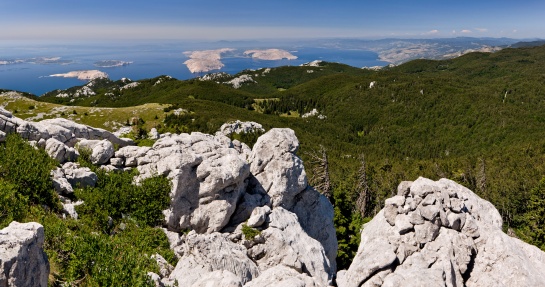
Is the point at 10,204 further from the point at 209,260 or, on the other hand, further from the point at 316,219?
the point at 316,219

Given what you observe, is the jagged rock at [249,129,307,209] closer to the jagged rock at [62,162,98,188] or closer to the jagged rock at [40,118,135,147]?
the jagged rock at [62,162,98,188]

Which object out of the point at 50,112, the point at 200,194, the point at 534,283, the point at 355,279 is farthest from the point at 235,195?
the point at 50,112

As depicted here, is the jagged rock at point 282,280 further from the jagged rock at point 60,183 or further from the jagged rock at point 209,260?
the jagged rock at point 60,183

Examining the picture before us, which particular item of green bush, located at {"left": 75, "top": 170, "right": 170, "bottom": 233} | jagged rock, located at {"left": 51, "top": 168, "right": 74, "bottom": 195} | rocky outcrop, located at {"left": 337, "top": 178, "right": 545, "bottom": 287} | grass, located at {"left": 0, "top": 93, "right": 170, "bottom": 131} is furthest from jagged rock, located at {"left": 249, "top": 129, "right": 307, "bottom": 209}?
grass, located at {"left": 0, "top": 93, "right": 170, "bottom": 131}

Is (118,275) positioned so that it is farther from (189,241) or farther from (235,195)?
(235,195)

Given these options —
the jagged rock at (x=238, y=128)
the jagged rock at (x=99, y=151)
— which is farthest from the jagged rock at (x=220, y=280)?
the jagged rock at (x=238, y=128)

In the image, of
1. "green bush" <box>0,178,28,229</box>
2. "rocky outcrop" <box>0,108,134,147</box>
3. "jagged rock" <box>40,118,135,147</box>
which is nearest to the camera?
"green bush" <box>0,178,28,229</box>
